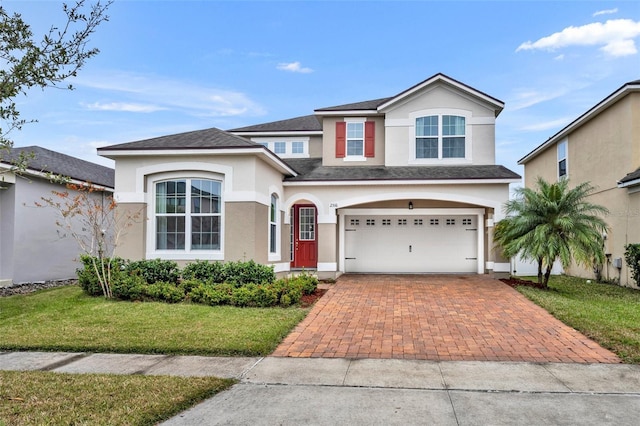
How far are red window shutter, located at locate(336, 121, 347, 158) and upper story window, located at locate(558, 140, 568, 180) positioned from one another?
9409 millimetres

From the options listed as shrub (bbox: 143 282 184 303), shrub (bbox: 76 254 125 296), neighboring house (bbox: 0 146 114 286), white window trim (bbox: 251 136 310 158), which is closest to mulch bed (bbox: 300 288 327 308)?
shrub (bbox: 143 282 184 303)

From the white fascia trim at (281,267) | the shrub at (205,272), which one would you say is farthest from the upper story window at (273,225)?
the shrub at (205,272)

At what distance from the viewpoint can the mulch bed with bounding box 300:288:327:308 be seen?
10689 millimetres

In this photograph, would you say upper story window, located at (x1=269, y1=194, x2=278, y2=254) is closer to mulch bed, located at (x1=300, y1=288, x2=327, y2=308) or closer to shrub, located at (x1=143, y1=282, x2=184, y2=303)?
mulch bed, located at (x1=300, y1=288, x2=327, y2=308)

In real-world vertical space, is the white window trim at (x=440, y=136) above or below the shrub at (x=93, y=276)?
above

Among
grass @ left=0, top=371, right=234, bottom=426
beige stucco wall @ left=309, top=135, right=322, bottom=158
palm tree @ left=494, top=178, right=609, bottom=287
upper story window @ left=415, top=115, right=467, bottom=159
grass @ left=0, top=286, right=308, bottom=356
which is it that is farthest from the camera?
beige stucco wall @ left=309, top=135, right=322, bottom=158

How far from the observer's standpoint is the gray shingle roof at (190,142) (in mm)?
12570

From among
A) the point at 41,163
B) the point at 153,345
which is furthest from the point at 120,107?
the point at 153,345

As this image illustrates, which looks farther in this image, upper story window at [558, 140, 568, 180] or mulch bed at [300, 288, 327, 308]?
upper story window at [558, 140, 568, 180]

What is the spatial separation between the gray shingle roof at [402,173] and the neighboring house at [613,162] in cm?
343

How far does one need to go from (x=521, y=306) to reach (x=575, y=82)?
10431 mm

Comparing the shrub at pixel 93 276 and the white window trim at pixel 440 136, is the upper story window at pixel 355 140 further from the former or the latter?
the shrub at pixel 93 276

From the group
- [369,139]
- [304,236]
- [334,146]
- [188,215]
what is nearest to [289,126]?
[334,146]

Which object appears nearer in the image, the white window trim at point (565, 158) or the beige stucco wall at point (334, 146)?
the beige stucco wall at point (334, 146)
